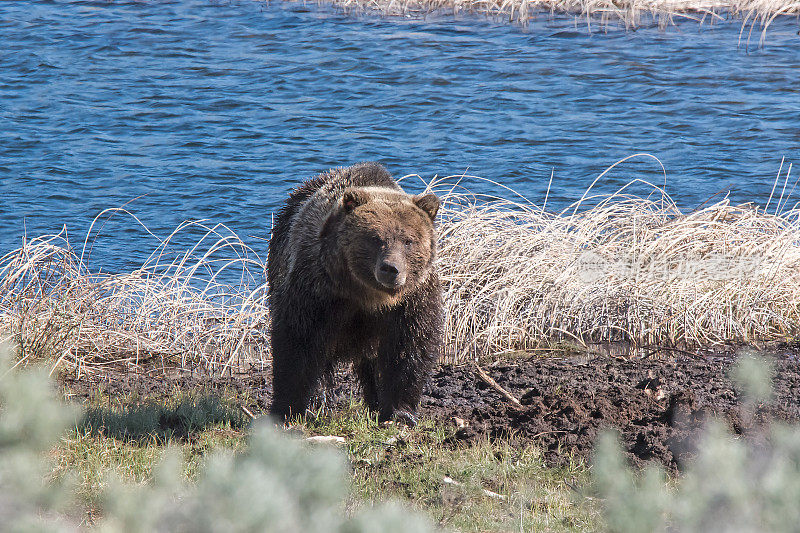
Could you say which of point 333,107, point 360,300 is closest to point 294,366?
point 360,300

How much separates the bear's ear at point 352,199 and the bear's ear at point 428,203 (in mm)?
379

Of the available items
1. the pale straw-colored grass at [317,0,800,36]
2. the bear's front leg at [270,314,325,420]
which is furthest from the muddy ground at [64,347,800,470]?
the pale straw-colored grass at [317,0,800,36]

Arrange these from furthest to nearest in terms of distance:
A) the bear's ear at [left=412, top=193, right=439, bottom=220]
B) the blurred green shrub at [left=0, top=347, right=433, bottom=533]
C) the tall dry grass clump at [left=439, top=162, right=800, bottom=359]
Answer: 1. the tall dry grass clump at [left=439, top=162, right=800, bottom=359]
2. the bear's ear at [left=412, top=193, right=439, bottom=220]
3. the blurred green shrub at [left=0, top=347, right=433, bottom=533]

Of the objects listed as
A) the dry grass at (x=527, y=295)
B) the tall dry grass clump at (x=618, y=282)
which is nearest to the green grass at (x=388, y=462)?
the dry grass at (x=527, y=295)

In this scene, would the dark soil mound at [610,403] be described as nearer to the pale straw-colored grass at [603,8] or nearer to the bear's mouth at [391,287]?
the bear's mouth at [391,287]

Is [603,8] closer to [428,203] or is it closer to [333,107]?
[333,107]

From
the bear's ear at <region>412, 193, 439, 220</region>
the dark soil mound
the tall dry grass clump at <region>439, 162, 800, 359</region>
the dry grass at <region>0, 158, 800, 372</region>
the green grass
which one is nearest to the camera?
the green grass

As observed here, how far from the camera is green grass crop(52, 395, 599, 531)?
4.32m

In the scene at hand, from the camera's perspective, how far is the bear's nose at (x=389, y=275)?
4.99 meters

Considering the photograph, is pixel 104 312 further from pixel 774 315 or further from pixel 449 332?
pixel 774 315

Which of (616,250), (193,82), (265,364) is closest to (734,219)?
(616,250)

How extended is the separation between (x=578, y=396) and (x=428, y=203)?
1744 millimetres

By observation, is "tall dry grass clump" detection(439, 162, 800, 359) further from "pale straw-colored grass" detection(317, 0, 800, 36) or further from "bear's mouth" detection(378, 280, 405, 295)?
"pale straw-colored grass" detection(317, 0, 800, 36)

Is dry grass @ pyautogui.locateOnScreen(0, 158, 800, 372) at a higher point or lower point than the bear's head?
lower
